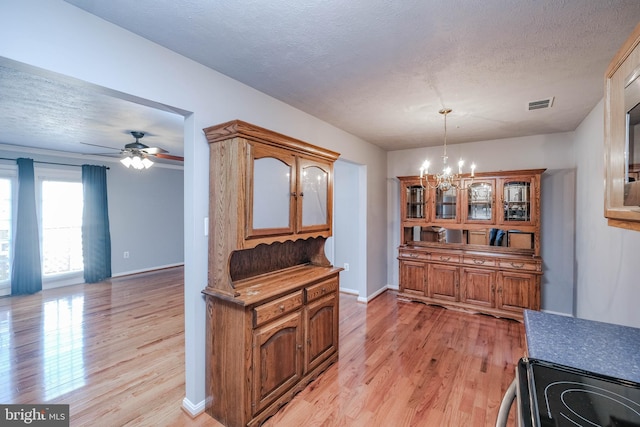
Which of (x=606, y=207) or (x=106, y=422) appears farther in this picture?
(x=106, y=422)

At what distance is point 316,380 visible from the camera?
2479 mm

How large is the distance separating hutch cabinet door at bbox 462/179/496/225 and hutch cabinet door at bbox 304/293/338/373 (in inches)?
104

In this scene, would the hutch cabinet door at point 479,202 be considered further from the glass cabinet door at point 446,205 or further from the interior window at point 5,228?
the interior window at point 5,228

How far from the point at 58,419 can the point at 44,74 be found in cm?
228

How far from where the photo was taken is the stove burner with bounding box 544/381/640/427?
85 centimetres

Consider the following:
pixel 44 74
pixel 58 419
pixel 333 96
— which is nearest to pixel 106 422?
pixel 58 419

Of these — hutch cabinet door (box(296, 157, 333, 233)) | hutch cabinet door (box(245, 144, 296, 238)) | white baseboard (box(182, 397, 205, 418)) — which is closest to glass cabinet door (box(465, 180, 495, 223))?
hutch cabinet door (box(296, 157, 333, 233))

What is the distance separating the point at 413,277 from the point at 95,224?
6.06m

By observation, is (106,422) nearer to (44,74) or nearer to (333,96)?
(44,74)

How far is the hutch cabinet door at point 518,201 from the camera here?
3785 mm

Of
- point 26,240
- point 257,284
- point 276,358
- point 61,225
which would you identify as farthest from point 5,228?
point 276,358

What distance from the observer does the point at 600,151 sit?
105 inches

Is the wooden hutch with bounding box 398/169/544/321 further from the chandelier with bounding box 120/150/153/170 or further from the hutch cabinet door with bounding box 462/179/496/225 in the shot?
the chandelier with bounding box 120/150/153/170

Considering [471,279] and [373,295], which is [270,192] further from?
[471,279]
